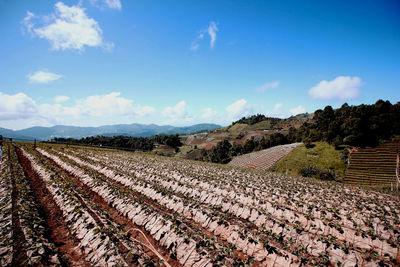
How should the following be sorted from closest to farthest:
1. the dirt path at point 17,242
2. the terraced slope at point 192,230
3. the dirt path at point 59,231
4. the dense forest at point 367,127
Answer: the dirt path at point 17,242 → the terraced slope at point 192,230 → the dirt path at point 59,231 → the dense forest at point 367,127

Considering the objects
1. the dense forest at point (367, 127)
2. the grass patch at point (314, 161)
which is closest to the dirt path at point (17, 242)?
the grass patch at point (314, 161)

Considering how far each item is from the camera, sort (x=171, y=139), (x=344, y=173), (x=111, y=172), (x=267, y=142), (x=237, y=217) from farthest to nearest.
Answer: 1. (x=171, y=139)
2. (x=267, y=142)
3. (x=344, y=173)
4. (x=111, y=172)
5. (x=237, y=217)

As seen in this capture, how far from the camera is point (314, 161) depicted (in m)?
45.5

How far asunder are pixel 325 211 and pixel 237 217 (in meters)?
5.98

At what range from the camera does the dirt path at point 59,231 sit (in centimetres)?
654

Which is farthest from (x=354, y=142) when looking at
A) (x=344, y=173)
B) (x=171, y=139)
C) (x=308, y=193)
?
(x=171, y=139)

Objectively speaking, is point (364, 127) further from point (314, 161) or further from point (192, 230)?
point (192, 230)

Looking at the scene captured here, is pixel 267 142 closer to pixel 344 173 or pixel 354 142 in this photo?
pixel 354 142

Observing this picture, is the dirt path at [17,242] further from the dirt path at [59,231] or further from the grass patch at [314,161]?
the grass patch at [314,161]

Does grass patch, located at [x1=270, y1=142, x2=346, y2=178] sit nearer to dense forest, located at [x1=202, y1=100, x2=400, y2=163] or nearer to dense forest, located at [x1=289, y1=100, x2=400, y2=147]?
dense forest, located at [x1=202, y1=100, x2=400, y2=163]

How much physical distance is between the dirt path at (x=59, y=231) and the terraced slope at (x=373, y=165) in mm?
49953

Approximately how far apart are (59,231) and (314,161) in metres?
54.8

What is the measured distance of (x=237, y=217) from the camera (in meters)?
10.2

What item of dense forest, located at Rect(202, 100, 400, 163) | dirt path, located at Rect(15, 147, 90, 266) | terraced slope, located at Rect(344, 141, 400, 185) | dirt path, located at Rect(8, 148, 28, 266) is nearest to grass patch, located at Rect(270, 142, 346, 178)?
terraced slope, located at Rect(344, 141, 400, 185)
